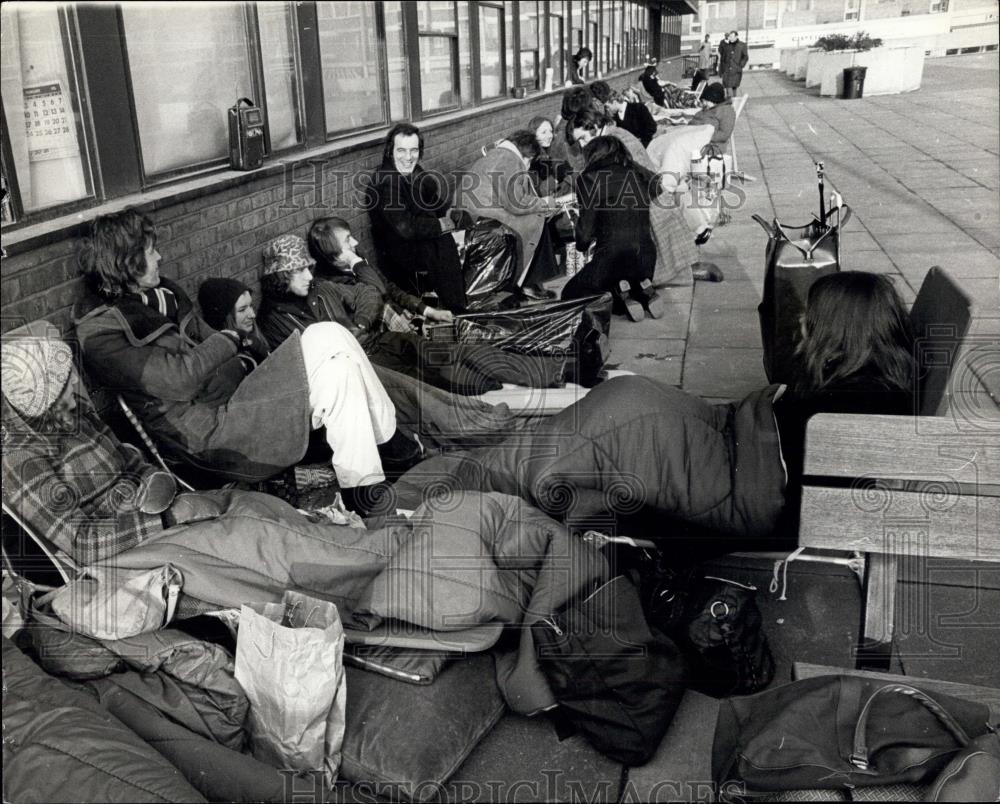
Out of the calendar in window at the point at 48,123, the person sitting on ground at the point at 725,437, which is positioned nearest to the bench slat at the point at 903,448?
the person sitting on ground at the point at 725,437

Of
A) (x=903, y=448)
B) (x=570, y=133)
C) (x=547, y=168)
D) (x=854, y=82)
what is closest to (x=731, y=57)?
(x=570, y=133)

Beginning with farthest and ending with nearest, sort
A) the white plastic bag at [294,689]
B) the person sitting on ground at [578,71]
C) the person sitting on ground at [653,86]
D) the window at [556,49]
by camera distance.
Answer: the person sitting on ground at [653,86] < the person sitting on ground at [578,71] < the window at [556,49] < the white plastic bag at [294,689]

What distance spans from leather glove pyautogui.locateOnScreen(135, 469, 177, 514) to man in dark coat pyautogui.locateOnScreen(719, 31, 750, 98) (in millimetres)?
9120

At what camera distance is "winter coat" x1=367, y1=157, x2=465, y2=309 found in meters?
6.02

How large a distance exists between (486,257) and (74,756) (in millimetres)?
4774

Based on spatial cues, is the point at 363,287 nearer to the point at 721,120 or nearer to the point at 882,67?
the point at 721,120

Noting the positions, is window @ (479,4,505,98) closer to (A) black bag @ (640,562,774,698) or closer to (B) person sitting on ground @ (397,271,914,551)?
(B) person sitting on ground @ (397,271,914,551)

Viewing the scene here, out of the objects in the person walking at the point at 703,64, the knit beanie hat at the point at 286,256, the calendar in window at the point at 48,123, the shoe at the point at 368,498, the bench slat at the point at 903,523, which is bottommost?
the shoe at the point at 368,498

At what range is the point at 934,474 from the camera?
8.27 ft

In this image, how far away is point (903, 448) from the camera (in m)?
2.52

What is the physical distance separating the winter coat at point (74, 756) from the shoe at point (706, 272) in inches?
244

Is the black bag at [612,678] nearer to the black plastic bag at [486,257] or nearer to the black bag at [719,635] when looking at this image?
the black bag at [719,635]

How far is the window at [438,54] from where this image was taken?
8.33 meters

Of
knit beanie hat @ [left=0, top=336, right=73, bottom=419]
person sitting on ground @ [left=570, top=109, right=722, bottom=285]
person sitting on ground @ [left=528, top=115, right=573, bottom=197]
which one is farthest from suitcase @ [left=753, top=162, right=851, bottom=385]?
person sitting on ground @ [left=528, top=115, right=573, bottom=197]
